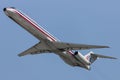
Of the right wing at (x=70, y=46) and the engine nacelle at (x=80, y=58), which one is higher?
the right wing at (x=70, y=46)

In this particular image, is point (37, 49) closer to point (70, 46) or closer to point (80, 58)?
point (70, 46)

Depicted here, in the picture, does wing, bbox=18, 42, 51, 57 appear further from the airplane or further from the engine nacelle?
the engine nacelle

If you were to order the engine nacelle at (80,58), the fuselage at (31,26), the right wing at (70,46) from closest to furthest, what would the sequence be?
the fuselage at (31,26) → the right wing at (70,46) → the engine nacelle at (80,58)

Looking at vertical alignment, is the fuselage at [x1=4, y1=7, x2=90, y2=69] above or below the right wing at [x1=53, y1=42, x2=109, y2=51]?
above

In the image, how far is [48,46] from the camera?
214 ft

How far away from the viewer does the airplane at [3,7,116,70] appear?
2448 inches

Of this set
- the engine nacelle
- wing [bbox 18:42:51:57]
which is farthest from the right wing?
wing [bbox 18:42:51:57]

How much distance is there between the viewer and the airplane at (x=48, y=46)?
204 ft

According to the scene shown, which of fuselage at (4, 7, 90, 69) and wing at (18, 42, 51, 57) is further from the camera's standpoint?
wing at (18, 42, 51, 57)

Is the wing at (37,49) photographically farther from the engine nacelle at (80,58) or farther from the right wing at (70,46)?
the engine nacelle at (80,58)

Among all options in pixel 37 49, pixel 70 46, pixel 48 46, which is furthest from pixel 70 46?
pixel 37 49

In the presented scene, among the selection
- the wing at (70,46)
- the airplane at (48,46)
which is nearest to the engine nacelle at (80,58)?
the airplane at (48,46)

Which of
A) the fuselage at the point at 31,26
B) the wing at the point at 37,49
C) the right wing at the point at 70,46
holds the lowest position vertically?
the right wing at the point at 70,46

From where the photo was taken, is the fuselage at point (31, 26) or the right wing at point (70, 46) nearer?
the fuselage at point (31, 26)
